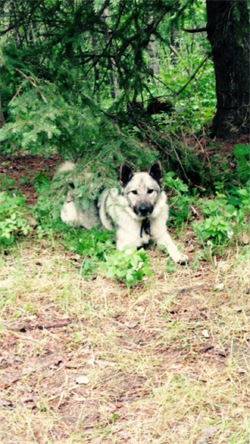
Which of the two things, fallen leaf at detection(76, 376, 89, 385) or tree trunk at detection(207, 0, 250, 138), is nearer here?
fallen leaf at detection(76, 376, 89, 385)

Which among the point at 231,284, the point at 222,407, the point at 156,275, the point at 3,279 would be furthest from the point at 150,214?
the point at 222,407

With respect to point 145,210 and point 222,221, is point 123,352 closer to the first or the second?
point 145,210

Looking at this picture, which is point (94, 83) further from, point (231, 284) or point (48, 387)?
point (48, 387)

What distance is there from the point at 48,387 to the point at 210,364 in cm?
116

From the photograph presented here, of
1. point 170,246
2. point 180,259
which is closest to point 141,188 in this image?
point 170,246

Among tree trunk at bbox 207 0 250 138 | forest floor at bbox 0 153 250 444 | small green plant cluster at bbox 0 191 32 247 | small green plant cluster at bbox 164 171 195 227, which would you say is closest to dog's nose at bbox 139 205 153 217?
forest floor at bbox 0 153 250 444

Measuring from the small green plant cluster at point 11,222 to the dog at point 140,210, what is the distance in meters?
0.45

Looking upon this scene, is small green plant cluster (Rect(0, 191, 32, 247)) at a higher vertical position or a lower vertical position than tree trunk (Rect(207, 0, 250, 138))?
lower

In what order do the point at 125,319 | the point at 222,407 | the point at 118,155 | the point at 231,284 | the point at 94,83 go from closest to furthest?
the point at 222,407 → the point at 125,319 → the point at 231,284 → the point at 118,155 → the point at 94,83

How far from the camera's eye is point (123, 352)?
3.80 metres

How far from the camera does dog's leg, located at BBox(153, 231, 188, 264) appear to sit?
4.95 m

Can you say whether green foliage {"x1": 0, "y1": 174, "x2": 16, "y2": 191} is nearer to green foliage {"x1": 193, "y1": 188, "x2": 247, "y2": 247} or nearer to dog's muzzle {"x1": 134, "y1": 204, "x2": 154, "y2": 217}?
dog's muzzle {"x1": 134, "y1": 204, "x2": 154, "y2": 217}

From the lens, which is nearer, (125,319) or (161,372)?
(161,372)

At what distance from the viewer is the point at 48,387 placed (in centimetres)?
348
